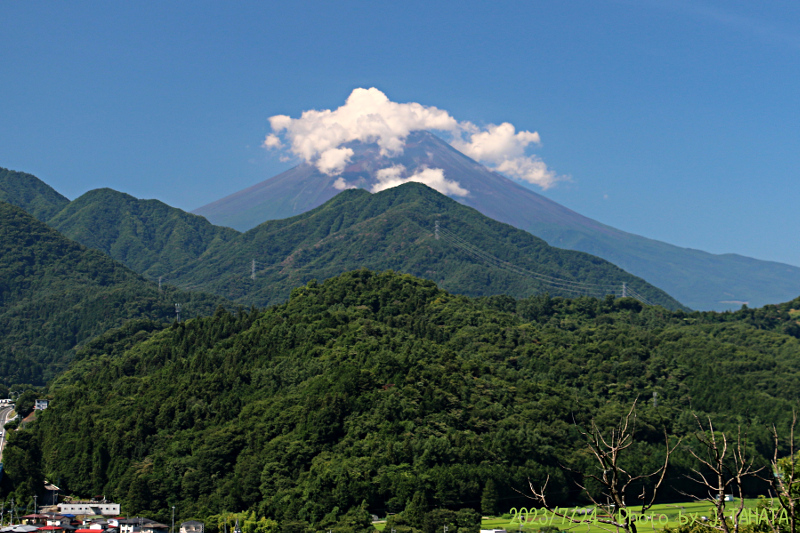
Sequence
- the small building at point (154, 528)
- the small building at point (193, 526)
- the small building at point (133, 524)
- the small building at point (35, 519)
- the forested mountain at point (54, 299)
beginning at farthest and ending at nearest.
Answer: the forested mountain at point (54, 299) < the small building at point (35, 519) < the small building at point (154, 528) < the small building at point (193, 526) < the small building at point (133, 524)

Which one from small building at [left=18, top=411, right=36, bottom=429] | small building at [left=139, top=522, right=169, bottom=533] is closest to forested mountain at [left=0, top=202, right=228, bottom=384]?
small building at [left=18, top=411, right=36, bottom=429]

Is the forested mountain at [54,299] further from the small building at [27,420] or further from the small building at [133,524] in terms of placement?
Answer: the small building at [133,524]

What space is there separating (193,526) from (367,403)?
60.1ft

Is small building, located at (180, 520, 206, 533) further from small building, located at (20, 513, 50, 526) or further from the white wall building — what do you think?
small building, located at (20, 513, 50, 526)

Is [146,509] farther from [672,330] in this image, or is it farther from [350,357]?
[672,330]

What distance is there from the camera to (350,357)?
256 feet

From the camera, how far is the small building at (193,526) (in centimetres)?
5462

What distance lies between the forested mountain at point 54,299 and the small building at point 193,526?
3230 inches

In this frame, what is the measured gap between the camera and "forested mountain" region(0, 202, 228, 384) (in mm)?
136375

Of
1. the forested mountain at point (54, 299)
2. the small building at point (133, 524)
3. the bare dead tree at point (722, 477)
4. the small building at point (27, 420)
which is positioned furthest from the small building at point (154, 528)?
the forested mountain at point (54, 299)

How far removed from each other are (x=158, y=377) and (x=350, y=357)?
20.0 m

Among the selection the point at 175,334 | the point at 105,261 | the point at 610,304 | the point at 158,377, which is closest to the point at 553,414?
the point at 158,377

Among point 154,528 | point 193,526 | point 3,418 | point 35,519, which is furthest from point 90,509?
point 3,418

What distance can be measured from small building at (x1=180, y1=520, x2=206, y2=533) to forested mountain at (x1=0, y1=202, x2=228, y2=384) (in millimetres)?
82035
